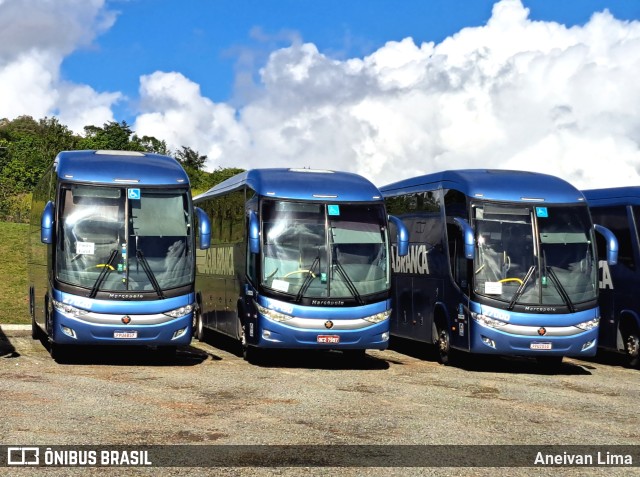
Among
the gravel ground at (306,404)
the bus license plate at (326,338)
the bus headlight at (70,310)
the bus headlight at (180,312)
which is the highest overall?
the bus headlight at (70,310)

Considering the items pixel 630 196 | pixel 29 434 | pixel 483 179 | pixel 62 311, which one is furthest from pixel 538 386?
pixel 29 434

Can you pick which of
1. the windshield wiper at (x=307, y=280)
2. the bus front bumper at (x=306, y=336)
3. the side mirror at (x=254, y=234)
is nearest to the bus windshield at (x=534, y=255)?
the bus front bumper at (x=306, y=336)

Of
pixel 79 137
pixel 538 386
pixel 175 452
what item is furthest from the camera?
pixel 79 137

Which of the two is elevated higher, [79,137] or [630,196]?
[79,137]

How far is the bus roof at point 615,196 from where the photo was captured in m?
21.9

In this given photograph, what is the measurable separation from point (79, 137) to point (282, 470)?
129985 mm

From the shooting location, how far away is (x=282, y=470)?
9594 mm

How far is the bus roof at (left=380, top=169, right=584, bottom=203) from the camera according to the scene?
20.0 metres

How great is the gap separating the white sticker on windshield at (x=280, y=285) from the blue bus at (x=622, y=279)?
6901mm

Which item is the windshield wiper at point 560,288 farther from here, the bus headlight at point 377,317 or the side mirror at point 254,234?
the side mirror at point 254,234

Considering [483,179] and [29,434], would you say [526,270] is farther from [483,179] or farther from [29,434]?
[29,434]

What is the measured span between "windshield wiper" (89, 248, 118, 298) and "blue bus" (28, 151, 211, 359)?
0.05ft

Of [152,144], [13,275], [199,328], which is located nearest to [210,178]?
[152,144]

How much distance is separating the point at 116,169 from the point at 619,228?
9.80 meters
